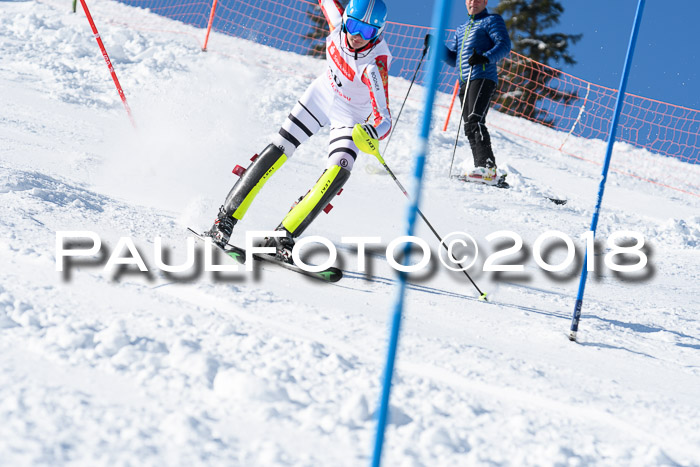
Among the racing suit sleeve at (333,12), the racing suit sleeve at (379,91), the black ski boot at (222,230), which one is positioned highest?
the racing suit sleeve at (333,12)

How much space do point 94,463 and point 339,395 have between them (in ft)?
2.55

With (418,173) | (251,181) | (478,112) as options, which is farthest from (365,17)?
(478,112)

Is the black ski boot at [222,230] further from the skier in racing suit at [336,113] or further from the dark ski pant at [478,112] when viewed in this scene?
the dark ski pant at [478,112]

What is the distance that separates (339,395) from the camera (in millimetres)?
2021

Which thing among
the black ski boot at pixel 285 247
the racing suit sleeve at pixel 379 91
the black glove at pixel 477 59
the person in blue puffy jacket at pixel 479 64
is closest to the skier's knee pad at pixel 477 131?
the person in blue puffy jacket at pixel 479 64

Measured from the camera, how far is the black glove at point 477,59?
6.22 m

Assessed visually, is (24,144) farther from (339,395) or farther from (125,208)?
(339,395)

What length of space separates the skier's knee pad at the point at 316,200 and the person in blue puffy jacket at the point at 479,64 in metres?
3.19

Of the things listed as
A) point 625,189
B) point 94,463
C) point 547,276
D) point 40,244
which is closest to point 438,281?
point 547,276

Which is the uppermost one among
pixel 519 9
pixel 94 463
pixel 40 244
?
pixel 519 9

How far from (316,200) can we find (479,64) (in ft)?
11.8

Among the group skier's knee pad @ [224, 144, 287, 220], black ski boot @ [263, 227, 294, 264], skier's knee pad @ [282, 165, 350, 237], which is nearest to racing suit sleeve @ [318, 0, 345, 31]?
skier's knee pad @ [224, 144, 287, 220]

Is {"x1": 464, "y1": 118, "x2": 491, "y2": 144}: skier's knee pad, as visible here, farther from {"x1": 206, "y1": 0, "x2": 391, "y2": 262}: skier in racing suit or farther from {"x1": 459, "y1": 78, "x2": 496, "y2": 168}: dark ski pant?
{"x1": 206, "y1": 0, "x2": 391, "y2": 262}: skier in racing suit

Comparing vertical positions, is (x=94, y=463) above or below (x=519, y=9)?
below
